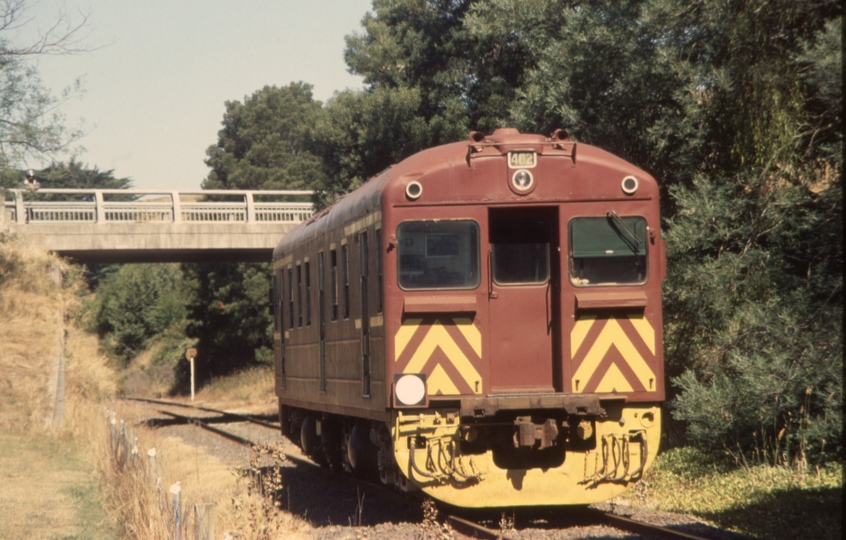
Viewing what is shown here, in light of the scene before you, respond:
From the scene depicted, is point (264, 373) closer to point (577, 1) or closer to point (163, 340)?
point (163, 340)

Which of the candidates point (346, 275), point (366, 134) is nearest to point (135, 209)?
point (366, 134)

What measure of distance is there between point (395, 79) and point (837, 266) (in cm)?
2033

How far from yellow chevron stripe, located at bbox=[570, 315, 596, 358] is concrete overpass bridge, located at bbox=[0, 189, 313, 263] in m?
19.6

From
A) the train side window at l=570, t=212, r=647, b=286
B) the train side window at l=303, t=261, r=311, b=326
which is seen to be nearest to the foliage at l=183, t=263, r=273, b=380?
the train side window at l=303, t=261, r=311, b=326

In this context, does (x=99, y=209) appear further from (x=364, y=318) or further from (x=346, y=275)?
(x=364, y=318)

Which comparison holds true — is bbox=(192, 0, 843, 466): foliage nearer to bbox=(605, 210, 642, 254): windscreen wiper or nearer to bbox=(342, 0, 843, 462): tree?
bbox=(342, 0, 843, 462): tree

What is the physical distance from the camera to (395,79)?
30.0m

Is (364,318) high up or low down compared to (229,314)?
down

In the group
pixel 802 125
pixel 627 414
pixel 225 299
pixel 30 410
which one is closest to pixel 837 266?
pixel 802 125

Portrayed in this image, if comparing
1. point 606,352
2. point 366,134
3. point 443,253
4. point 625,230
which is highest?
point 366,134

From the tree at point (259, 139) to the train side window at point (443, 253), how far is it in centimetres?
6168

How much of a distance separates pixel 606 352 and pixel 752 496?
2.68m

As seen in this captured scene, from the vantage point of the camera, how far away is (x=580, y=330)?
10180 millimetres

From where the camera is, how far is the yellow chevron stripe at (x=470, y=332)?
10125 mm
